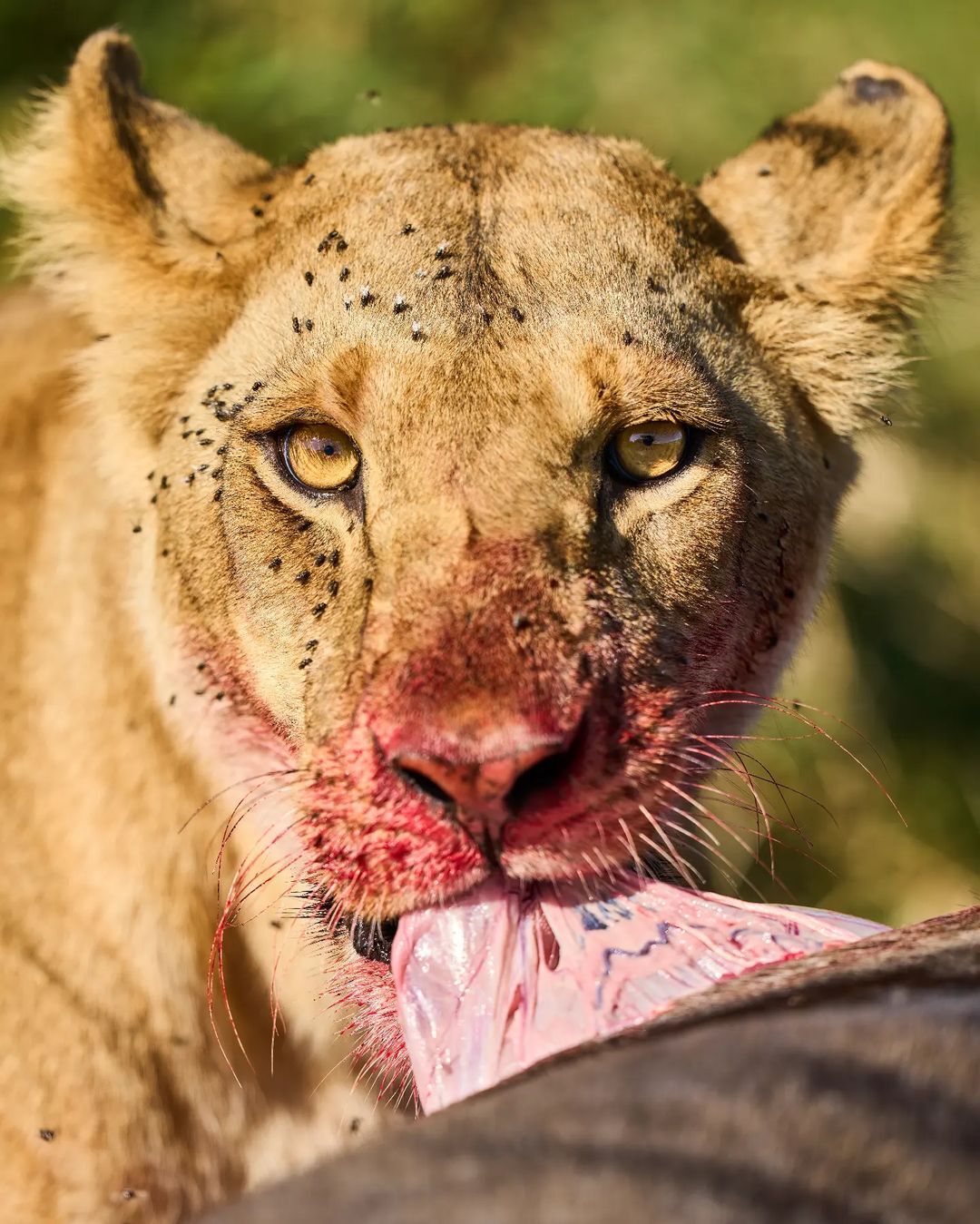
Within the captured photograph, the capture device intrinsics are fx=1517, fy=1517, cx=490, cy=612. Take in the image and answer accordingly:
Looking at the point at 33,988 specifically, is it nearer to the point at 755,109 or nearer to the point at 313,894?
the point at 313,894

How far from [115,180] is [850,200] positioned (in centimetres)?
134

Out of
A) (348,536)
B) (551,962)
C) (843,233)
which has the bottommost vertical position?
(551,962)

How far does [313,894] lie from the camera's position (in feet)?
7.73

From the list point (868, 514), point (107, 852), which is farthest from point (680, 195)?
point (868, 514)

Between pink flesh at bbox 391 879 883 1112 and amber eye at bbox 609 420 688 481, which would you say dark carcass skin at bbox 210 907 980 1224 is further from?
amber eye at bbox 609 420 688 481

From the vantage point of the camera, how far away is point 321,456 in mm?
2348

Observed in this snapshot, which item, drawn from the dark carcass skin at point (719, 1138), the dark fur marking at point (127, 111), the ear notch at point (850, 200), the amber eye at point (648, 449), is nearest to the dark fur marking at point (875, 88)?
the ear notch at point (850, 200)

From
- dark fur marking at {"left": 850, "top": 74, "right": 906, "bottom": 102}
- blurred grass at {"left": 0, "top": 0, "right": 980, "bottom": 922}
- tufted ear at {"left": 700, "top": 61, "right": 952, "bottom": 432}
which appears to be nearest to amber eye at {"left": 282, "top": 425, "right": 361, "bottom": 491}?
tufted ear at {"left": 700, "top": 61, "right": 952, "bottom": 432}

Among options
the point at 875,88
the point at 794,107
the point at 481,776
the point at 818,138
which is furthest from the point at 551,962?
the point at 794,107

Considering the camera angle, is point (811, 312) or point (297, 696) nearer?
point (297, 696)

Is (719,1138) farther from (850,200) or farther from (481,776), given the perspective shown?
(850,200)

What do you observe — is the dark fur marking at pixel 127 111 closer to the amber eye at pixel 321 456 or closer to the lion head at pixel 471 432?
the lion head at pixel 471 432

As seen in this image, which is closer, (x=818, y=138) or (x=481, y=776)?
(x=481, y=776)

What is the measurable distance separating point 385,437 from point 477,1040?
34.1 inches
